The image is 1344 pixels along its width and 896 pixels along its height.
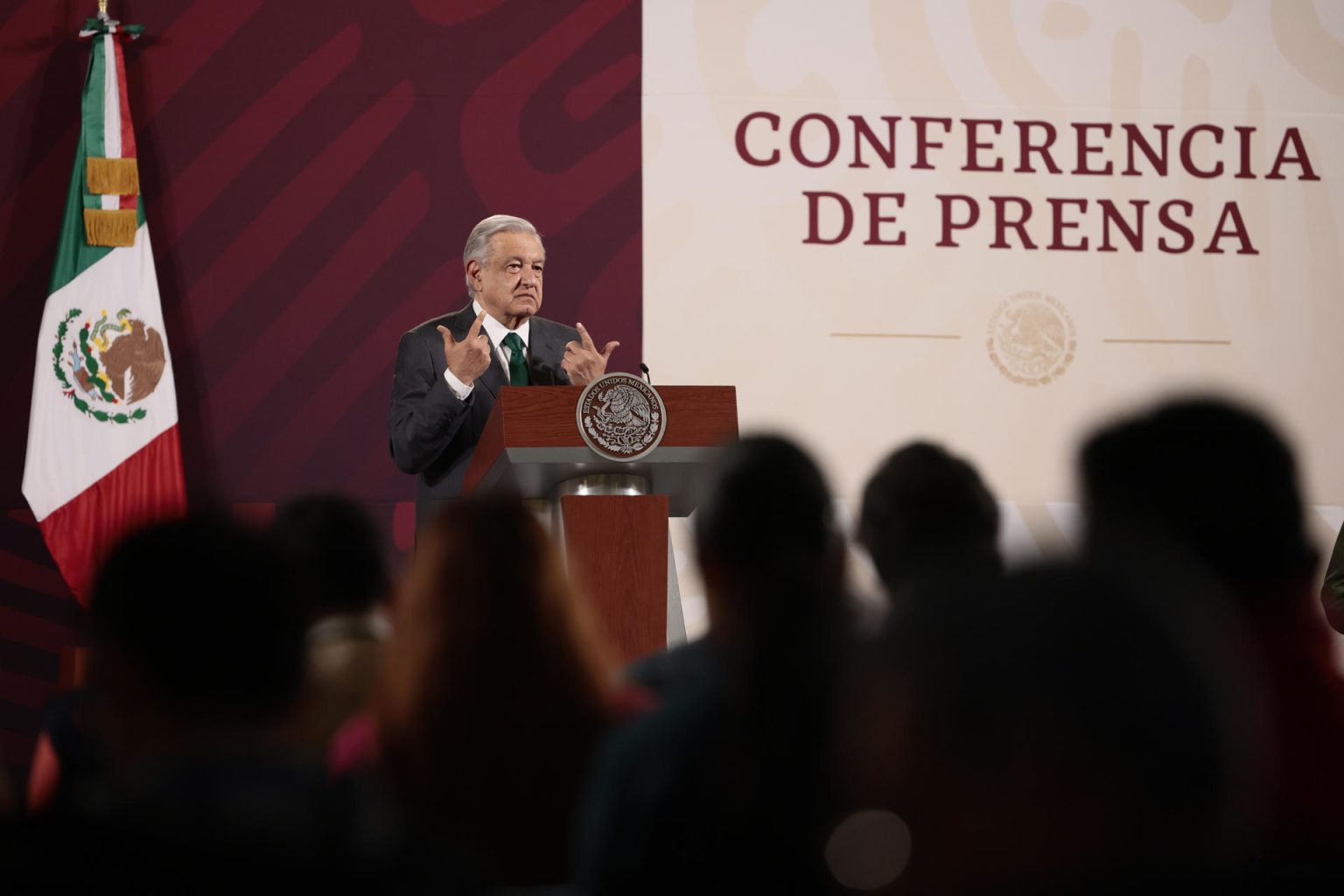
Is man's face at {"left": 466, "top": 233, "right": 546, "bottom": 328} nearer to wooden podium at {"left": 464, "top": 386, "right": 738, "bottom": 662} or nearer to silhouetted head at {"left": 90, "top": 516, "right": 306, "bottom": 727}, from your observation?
wooden podium at {"left": 464, "top": 386, "right": 738, "bottom": 662}

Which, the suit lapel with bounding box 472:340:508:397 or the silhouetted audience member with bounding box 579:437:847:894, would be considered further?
the suit lapel with bounding box 472:340:508:397

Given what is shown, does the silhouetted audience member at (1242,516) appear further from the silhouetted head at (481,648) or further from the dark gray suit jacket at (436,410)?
the dark gray suit jacket at (436,410)

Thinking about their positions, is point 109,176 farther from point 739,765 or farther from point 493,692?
point 739,765

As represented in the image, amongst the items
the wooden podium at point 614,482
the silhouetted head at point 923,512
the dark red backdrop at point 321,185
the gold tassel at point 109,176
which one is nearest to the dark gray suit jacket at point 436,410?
the wooden podium at point 614,482

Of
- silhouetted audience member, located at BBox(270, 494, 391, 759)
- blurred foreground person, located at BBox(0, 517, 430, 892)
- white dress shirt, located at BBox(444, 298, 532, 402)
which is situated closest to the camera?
blurred foreground person, located at BBox(0, 517, 430, 892)

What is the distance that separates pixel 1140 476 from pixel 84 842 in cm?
85

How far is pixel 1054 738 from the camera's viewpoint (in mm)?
705

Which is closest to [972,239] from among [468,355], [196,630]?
[468,355]

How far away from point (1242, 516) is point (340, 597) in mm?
1101

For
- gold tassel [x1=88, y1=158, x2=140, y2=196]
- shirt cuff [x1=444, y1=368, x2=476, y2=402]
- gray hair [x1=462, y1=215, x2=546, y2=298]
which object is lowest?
shirt cuff [x1=444, y1=368, x2=476, y2=402]

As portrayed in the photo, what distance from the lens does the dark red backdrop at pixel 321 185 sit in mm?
5746

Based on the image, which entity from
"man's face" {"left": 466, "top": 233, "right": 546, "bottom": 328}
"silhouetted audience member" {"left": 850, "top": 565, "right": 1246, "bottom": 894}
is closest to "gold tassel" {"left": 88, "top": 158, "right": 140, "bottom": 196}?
"man's face" {"left": 466, "top": 233, "right": 546, "bottom": 328}

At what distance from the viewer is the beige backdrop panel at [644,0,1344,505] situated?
19.7ft

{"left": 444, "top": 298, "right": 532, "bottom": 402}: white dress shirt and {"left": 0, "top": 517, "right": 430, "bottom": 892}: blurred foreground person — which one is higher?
{"left": 444, "top": 298, "right": 532, "bottom": 402}: white dress shirt
